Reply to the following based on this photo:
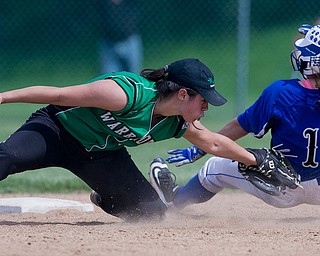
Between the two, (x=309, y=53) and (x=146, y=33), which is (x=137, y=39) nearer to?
(x=146, y=33)

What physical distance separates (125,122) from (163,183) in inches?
47.2

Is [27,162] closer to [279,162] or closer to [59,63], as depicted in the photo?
[279,162]

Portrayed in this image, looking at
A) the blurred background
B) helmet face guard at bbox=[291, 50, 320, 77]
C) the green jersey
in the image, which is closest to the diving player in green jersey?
the green jersey

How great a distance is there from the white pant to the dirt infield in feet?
0.53

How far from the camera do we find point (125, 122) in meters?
4.73

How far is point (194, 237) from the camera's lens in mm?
4559

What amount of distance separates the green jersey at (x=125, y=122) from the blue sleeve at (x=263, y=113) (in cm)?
71

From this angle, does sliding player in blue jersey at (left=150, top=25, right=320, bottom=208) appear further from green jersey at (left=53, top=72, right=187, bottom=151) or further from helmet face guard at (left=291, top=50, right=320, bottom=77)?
green jersey at (left=53, top=72, right=187, bottom=151)

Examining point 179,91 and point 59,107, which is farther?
point 59,107

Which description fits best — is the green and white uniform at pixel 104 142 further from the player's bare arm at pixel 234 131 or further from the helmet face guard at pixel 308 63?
the helmet face guard at pixel 308 63

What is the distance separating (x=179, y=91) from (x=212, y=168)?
42.8 inches

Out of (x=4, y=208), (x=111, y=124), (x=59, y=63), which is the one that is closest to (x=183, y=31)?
(x=59, y=63)

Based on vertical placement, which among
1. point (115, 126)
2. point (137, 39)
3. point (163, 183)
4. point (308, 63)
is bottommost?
point (163, 183)

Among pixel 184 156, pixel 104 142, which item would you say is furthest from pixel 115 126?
pixel 184 156
